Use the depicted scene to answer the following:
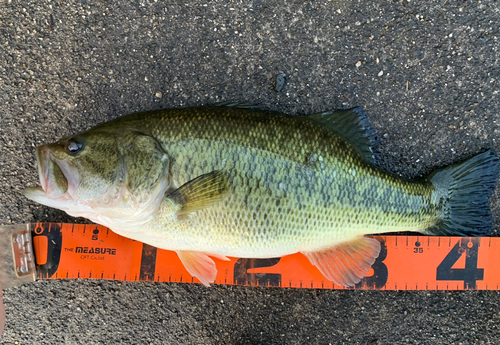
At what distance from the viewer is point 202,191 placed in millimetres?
1682

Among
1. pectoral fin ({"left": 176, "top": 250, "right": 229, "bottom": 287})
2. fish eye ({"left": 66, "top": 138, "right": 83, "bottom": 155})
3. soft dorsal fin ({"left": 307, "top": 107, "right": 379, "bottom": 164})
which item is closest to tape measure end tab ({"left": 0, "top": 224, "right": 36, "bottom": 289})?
fish eye ({"left": 66, "top": 138, "right": 83, "bottom": 155})

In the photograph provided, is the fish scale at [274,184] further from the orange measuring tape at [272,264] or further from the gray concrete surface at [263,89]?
the gray concrete surface at [263,89]

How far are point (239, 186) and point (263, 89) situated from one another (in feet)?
3.03

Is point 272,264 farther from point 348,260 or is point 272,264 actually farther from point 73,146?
point 73,146

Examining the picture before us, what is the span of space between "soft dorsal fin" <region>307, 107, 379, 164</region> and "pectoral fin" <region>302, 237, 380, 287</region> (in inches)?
23.3

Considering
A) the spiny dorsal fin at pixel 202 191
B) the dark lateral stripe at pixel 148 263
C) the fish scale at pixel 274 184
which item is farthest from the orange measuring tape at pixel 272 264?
the spiny dorsal fin at pixel 202 191

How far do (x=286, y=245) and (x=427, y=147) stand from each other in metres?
1.38

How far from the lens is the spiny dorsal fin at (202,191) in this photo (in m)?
1.68

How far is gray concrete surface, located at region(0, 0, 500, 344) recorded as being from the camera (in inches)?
89.6

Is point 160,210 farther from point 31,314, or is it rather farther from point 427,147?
point 427,147

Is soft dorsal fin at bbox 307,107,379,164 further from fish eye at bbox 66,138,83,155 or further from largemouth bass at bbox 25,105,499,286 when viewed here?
fish eye at bbox 66,138,83,155

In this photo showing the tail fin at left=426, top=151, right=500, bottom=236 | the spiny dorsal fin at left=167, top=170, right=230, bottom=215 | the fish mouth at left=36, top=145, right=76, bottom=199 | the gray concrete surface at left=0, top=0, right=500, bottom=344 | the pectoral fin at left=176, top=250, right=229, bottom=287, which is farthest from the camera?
the gray concrete surface at left=0, top=0, right=500, bottom=344

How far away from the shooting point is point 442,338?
2309mm

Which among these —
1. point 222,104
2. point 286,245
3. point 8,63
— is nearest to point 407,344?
point 286,245
